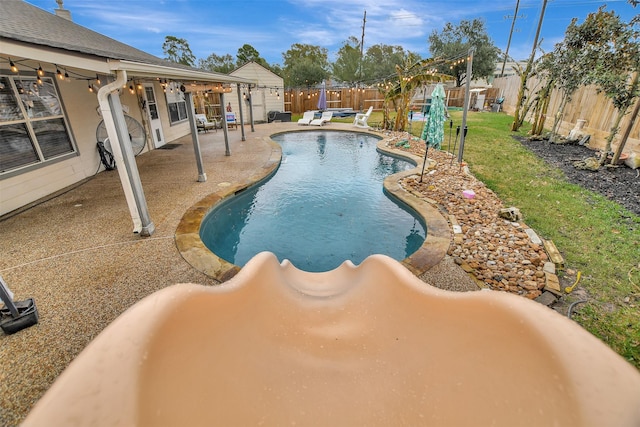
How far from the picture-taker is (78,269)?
371cm

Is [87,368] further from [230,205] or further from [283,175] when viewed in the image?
[283,175]

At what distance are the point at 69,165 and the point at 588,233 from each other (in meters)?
10.7

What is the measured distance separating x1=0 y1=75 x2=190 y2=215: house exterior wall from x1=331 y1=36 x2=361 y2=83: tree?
123ft

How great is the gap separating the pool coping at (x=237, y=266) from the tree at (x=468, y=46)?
30475mm

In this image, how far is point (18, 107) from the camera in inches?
211

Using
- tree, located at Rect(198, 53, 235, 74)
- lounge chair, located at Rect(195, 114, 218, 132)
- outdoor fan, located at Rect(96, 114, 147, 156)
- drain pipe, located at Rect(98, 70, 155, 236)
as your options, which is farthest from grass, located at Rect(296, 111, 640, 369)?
tree, located at Rect(198, 53, 235, 74)

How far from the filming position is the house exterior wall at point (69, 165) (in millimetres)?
5297

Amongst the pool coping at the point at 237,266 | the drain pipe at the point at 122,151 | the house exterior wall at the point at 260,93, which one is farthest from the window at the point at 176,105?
the drain pipe at the point at 122,151

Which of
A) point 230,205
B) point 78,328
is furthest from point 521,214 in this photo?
point 78,328

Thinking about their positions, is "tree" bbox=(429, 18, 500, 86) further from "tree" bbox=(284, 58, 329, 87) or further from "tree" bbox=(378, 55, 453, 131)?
"tree" bbox=(378, 55, 453, 131)

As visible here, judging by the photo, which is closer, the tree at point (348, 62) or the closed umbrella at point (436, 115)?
the closed umbrella at point (436, 115)

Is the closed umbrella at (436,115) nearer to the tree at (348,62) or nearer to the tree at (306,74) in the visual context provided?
the tree at (306,74)

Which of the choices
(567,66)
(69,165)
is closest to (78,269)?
(69,165)

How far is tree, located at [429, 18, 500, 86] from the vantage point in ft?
102
